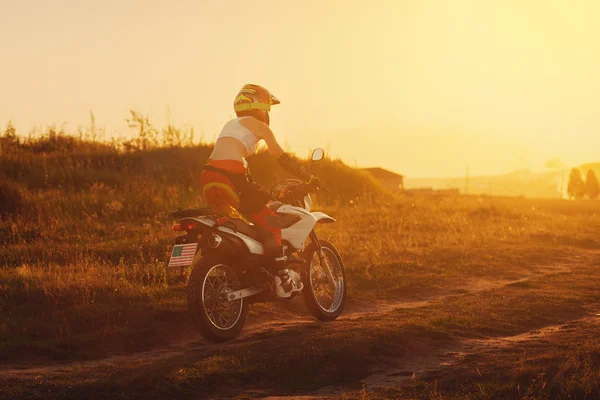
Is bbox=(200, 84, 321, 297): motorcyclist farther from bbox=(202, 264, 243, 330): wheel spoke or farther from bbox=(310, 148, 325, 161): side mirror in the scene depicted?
bbox=(202, 264, 243, 330): wheel spoke

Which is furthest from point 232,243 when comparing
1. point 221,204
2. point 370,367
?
point 370,367

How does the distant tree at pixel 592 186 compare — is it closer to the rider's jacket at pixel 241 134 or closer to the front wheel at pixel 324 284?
the front wheel at pixel 324 284

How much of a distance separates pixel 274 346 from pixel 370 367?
1046 millimetres

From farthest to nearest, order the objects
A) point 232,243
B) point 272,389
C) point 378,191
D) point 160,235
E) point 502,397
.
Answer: point 378,191 < point 160,235 < point 232,243 < point 272,389 < point 502,397

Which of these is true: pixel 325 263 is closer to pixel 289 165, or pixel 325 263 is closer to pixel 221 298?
pixel 289 165

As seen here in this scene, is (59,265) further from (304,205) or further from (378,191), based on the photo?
(378,191)

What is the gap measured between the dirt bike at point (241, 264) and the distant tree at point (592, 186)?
93822 millimetres

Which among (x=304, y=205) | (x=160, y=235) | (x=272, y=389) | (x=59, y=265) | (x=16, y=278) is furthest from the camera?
(x=160, y=235)

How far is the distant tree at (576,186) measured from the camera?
9669 cm

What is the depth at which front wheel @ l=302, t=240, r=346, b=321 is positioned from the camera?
927cm

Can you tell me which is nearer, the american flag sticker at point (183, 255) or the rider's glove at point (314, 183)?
the american flag sticker at point (183, 255)

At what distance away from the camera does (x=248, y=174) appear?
8.79m

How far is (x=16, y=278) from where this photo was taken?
37.7 ft

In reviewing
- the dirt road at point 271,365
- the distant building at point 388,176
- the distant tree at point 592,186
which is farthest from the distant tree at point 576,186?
the dirt road at point 271,365
